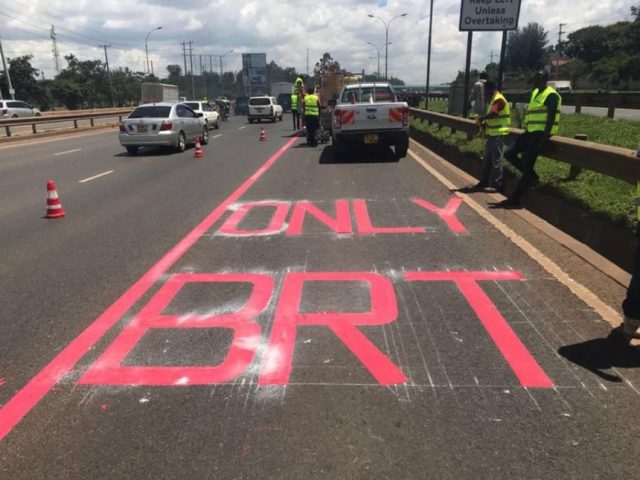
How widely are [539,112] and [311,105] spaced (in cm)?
1056

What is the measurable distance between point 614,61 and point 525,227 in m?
76.8

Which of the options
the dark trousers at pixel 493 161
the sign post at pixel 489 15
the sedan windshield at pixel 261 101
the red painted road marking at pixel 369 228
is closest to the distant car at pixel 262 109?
the sedan windshield at pixel 261 101

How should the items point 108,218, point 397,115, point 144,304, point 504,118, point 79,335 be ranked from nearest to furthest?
point 79,335 → point 144,304 → point 108,218 → point 504,118 → point 397,115

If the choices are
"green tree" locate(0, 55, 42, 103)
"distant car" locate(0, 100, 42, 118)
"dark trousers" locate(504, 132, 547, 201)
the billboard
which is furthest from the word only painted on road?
the billboard

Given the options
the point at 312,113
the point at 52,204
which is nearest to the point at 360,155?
the point at 312,113

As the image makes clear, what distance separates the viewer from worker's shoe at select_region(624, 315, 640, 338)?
3836 millimetres

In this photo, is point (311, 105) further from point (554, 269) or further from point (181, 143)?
point (554, 269)

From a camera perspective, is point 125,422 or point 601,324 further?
point 601,324

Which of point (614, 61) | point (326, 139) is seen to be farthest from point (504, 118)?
point (614, 61)

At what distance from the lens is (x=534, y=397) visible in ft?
10.7

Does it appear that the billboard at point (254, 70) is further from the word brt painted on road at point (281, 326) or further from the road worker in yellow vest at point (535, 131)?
the word brt painted on road at point (281, 326)

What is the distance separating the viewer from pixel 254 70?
343ft

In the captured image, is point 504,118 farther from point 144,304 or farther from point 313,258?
point 144,304

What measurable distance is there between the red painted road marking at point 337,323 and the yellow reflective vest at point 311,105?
12.9 meters
